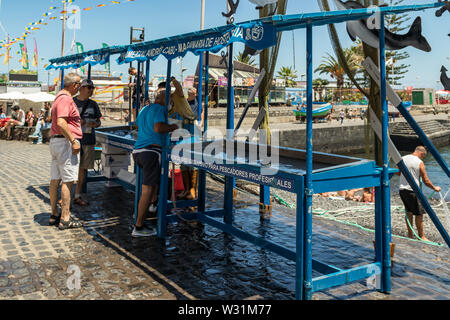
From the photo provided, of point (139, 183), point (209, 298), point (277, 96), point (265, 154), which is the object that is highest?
point (277, 96)

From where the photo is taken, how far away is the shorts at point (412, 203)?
26.1 ft

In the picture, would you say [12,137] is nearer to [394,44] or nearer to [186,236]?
[186,236]

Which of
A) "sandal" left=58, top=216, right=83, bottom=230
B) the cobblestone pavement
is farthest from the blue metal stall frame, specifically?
"sandal" left=58, top=216, right=83, bottom=230

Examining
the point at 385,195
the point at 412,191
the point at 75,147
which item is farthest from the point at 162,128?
the point at 412,191

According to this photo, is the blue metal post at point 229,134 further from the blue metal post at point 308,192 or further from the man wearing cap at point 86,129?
the man wearing cap at point 86,129

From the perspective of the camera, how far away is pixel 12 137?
21.6 metres

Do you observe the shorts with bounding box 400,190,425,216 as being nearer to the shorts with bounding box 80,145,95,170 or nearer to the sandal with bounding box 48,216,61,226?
the shorts with bounding box 80,145,95,170

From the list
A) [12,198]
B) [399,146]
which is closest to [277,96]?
[399,146]

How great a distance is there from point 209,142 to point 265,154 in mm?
930

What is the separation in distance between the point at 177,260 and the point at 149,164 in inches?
57.4

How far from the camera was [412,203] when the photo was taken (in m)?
8.03

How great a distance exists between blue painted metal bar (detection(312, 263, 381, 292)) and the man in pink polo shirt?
12.8ft

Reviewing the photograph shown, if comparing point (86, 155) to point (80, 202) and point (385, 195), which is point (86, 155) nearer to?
point (80, 202)

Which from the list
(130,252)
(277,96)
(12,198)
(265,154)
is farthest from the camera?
(277,96)
